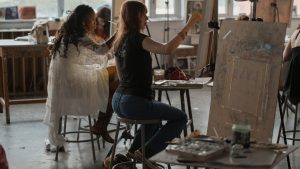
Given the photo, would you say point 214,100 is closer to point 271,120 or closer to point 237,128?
point 271,120

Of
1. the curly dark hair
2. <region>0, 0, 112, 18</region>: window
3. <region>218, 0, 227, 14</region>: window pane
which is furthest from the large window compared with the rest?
the curly dark hair

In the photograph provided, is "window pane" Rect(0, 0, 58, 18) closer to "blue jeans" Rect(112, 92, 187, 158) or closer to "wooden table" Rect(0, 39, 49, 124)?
"wooden table" Rect(0, 39, 49, 124)

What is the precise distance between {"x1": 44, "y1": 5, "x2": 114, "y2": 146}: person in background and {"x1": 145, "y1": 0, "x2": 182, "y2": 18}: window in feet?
12.9

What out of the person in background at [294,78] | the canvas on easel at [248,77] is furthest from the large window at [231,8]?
the canvas on easel at [248,77]

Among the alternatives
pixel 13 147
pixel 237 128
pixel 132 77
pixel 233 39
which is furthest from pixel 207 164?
pixel 13 147

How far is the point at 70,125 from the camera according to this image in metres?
6.09

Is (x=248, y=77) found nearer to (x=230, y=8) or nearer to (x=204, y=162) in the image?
(x=204, y=162)

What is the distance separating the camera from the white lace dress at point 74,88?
4695mm

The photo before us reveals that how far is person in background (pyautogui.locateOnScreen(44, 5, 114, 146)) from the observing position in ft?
15.4

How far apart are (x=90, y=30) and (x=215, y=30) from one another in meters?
1.20

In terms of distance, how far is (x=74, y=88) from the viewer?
470 cm

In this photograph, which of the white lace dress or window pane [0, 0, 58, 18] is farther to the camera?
window pane [0, 0, 58, 18]

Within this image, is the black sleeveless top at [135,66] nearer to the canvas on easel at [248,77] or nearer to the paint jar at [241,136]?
the canvas on easel at [248,77]

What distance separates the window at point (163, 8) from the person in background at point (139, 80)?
4560 mm
